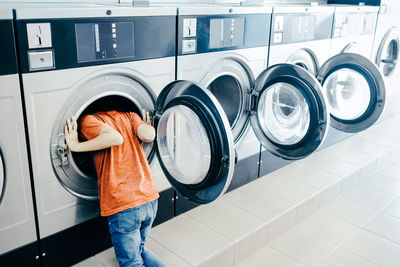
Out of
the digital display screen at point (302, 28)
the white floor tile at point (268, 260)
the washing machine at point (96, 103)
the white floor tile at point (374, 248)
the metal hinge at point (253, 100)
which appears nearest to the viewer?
the washing machine at point (96, 103)

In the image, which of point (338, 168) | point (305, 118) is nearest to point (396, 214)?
point (338, 168)

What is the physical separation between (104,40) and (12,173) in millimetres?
637

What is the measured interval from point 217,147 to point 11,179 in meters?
0.83

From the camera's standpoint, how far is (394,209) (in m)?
2.87

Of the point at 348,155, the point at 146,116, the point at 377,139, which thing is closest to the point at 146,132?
the point at 146,116

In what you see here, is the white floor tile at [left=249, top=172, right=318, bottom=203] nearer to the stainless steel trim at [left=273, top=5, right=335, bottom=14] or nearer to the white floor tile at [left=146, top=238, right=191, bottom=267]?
the white floor tile at [left=146, top=238, right=191, bottom=267]

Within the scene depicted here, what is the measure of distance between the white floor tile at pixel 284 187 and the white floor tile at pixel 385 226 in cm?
41

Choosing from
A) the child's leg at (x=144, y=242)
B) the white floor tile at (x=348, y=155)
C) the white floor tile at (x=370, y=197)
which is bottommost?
the white floor tile at (x=370, y=197)

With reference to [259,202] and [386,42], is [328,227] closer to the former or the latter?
[259,202]

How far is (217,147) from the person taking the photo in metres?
1.76

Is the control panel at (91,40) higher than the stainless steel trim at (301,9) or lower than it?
lower

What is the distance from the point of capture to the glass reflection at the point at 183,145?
183cm

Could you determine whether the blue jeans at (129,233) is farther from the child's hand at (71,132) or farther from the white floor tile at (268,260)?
the white floor tile at (268,260)

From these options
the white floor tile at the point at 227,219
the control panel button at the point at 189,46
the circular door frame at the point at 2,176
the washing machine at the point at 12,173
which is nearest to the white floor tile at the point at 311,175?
the white floor tile at the point at 227,219
